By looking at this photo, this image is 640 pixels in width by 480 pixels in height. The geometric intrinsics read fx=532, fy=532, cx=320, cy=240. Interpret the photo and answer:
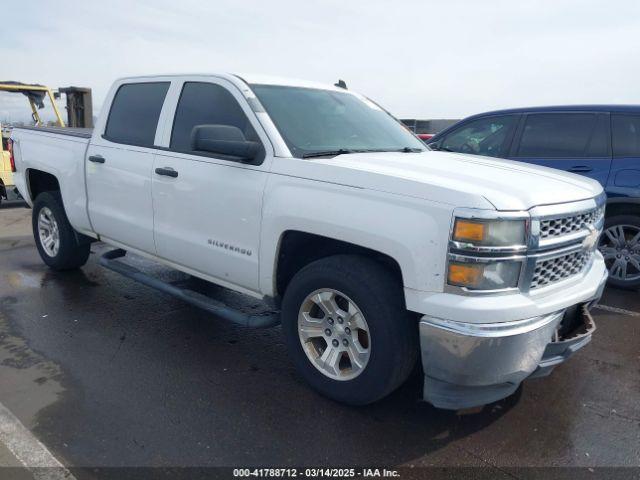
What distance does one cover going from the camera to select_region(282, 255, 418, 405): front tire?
111 inches

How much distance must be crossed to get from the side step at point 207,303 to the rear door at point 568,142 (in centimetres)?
384

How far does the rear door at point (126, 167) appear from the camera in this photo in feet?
13.9

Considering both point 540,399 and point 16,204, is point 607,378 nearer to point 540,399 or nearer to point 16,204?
point 540,399

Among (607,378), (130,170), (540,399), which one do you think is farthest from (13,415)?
(607,378)

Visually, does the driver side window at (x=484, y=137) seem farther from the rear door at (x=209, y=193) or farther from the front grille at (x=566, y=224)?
the rear door at (x=209, y=193)

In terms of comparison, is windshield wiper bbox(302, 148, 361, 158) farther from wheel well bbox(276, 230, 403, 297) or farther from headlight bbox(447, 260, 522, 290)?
headlight bbox(447, 260, 522, 290)

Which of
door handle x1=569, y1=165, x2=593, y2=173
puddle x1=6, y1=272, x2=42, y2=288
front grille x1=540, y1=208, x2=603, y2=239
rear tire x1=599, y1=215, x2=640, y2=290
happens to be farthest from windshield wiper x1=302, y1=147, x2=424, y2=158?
puddle x1=6, y1=272, x2=42, y2=288

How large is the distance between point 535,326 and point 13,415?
2904 mm

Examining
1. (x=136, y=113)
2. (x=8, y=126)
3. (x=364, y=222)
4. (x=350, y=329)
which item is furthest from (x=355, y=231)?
(x=8, y=126)

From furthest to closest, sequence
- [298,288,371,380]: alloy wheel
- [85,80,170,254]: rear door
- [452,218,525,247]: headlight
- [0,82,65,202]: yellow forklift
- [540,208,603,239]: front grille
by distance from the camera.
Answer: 1. [0,82,65,202]: yellow forklift
2. [85,80,170,254]: rear door
3. [298,288,371,380]: alloy wheel
4. [540,208,603,239]: front grille
5. [452,218,525,247]: headlight

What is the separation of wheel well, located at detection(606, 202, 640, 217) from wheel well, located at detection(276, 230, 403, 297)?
142 inches

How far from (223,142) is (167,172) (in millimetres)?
862

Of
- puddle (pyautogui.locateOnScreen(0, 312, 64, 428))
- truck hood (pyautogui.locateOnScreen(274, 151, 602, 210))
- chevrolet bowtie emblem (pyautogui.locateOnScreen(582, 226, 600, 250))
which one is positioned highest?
truck hood (pyautogui.locateOnScreen(274, 151, 602, 210))

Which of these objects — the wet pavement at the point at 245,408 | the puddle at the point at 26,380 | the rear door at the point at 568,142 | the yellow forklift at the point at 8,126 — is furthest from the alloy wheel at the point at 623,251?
the yellow forklift at the point at 8,126
